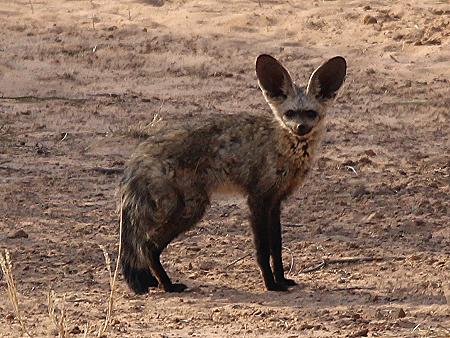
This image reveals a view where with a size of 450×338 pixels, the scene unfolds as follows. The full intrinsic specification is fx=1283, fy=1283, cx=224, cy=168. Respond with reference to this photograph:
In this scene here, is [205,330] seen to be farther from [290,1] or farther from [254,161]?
[290,1]

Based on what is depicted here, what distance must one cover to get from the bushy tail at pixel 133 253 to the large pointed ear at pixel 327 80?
4.57 feet

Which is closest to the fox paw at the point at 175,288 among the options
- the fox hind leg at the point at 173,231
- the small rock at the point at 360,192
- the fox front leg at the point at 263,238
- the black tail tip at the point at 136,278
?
the fox hind leg at the point at 173,231

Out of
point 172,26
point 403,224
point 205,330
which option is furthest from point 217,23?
point 205,330

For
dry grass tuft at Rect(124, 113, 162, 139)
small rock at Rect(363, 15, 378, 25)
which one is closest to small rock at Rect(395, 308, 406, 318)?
dry grass tuft at Rect(124, 113, 162, 139)

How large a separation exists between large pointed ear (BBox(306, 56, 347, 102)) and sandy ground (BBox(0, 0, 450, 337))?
80cm

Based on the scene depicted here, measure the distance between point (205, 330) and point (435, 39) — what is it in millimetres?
7069

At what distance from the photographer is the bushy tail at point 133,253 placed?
7781mm

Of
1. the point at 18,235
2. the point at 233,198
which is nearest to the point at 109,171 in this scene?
the point at 233,198

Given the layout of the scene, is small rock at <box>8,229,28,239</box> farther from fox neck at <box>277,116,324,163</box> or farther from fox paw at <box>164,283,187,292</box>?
fox neck at <box>277,116,324,163</box>

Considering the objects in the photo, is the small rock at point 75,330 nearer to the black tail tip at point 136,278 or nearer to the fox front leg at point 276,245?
the black tail tip at point 136,278

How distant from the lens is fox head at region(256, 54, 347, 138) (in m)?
8.03

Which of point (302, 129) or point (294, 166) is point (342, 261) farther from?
point (302, 129)

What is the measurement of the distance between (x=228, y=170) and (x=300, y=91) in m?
0.72

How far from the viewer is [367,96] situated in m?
12.2
